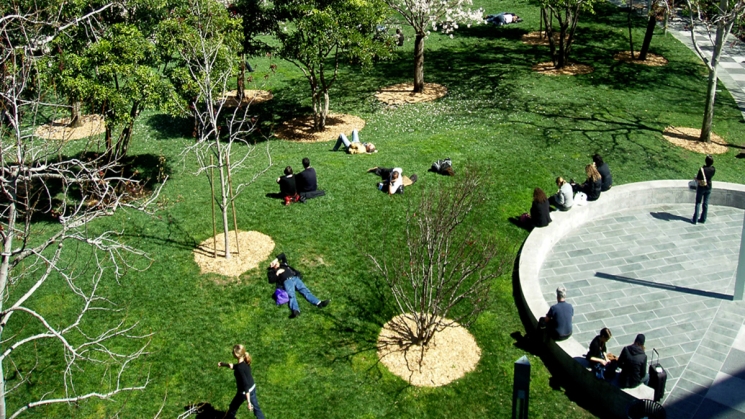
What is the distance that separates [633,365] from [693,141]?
13.0 m

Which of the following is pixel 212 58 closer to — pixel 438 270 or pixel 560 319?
pixel 438 270

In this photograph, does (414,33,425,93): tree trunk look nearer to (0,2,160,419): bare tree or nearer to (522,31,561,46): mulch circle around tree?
(522,31,561,46): mulch circle around tree

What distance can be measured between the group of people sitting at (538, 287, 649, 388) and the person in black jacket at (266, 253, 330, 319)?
4.22 metres

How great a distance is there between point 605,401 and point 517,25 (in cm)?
2687

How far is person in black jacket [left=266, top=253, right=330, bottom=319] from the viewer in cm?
1279

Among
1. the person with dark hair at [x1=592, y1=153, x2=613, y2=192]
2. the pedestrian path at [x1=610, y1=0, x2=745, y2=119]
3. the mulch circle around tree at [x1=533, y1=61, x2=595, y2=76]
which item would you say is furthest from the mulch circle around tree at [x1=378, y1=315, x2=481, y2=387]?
the mulch circle around tree at [x1=533, y1=61, x2=595, y2=76]

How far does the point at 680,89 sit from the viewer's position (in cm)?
2547

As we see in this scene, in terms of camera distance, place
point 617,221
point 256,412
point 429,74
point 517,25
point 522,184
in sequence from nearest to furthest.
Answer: point 256,412
point 617,221
point 522,184
point 429,74
point 517,25

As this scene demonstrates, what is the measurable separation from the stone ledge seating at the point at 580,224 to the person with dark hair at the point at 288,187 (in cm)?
560

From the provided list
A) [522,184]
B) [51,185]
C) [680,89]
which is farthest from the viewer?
[680,89]

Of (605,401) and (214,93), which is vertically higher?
(214,93)

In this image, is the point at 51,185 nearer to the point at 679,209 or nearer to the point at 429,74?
the point at 429,74

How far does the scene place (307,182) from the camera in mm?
16312

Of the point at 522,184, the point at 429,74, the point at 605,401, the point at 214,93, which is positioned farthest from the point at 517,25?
the point at 605,401
